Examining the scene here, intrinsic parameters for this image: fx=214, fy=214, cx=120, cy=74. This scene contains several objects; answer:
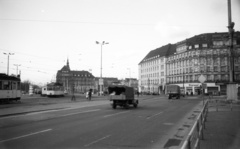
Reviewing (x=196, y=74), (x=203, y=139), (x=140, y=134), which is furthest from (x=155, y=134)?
(x=196, y=74)

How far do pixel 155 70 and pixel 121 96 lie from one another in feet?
289

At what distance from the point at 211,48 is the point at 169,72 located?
74.5 ft

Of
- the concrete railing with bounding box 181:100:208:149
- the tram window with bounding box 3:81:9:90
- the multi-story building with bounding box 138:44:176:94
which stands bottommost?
the concrete railing with bounding box 181:100:208:149

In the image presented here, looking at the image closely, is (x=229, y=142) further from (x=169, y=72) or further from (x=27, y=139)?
(x=169, y=72)

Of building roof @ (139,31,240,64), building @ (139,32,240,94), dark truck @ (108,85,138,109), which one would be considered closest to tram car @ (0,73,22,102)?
dark truck @ (108,85,138,109)

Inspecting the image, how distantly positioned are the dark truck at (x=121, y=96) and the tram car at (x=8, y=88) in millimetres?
14133

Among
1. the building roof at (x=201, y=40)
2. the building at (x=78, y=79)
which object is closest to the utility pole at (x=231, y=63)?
the building roof at (x=201, y=40)

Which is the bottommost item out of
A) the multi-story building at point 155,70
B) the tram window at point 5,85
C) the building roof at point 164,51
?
the tram window at point 5,85

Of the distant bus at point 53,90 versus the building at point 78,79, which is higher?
the building at point 78,79

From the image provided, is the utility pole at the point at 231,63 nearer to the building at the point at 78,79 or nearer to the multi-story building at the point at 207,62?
the multi-story building at the point at 207,62

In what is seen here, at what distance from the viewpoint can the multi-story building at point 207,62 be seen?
79062mm

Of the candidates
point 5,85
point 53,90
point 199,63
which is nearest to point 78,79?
point 199,63

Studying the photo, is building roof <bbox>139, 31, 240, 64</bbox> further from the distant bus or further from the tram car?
the tram car

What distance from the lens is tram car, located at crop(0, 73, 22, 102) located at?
89.6 feet
